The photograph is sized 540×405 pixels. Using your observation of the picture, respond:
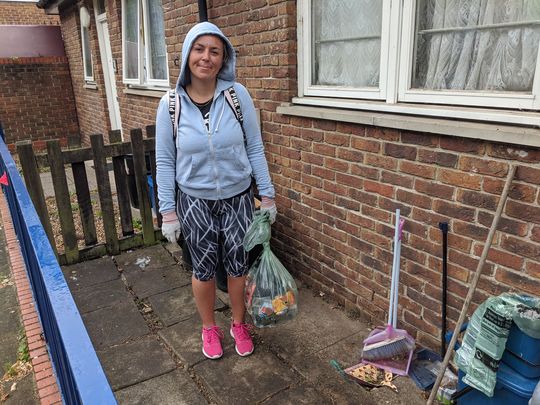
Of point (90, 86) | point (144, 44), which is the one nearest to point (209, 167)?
point (144, 44)

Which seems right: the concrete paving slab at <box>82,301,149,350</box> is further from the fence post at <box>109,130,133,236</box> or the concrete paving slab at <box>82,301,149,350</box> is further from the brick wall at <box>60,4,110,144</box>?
the brick wall at <box>60,4,110,144</box>

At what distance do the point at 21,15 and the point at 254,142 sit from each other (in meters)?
17.5

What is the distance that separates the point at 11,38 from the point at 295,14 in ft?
32.3

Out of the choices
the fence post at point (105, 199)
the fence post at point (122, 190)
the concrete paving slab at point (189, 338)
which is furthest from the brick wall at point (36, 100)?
the concrete paving slab at point (189, 338)

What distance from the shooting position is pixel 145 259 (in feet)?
13.7

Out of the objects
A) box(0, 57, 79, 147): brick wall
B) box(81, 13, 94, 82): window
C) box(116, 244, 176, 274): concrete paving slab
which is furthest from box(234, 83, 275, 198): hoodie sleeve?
box(0, 57, 79, 147): brick wall

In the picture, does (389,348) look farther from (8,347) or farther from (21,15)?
(21,15)

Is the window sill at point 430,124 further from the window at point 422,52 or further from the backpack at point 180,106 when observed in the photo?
the backpack at point 180,106

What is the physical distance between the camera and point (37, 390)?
2.63 metres

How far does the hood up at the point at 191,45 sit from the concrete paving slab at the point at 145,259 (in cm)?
215

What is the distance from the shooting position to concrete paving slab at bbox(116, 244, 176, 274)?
403cm

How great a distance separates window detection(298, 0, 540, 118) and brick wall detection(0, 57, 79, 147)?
926 cm

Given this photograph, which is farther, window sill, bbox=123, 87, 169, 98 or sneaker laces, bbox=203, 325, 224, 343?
window sill, bbox=123, 87, 169, 98

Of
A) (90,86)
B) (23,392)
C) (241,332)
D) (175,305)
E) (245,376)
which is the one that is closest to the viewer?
(245,376)
